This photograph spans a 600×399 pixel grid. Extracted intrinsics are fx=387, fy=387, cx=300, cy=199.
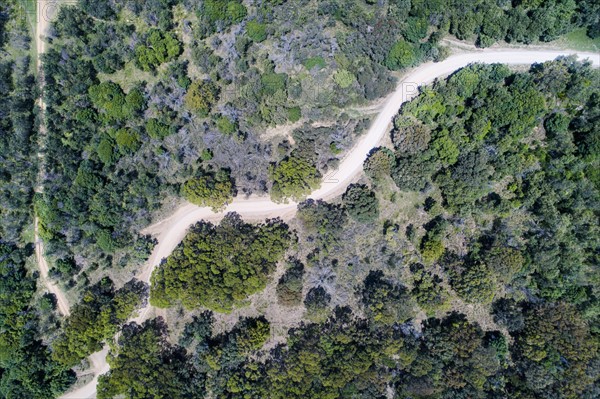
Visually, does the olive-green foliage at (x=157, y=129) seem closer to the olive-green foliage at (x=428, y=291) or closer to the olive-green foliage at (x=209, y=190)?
the olive-green foliage at (x=209, y=190)

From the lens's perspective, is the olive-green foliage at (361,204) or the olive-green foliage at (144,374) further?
the olive-green foliage at (361,204)

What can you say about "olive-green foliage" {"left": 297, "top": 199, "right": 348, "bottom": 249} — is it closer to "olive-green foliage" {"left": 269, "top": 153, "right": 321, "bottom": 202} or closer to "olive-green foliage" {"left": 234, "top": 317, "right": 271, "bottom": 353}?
"olive-green foliage" {"left": 269, "top": 153, "right": 321, "bottom": 202}

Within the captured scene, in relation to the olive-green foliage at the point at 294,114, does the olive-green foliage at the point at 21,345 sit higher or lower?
lower

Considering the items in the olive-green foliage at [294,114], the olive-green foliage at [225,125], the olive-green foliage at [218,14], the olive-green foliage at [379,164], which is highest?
the olive-green foliage at [218,14]

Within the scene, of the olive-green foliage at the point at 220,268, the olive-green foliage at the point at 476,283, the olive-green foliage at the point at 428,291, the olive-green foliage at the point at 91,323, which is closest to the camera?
the olive-green foliage at the point at 476,283

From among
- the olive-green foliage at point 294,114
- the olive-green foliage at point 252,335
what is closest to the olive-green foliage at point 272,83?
the olive-green foliage at point 294,114

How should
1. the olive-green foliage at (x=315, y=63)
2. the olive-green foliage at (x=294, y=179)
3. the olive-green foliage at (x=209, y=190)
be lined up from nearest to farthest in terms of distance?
1. the olive-green foliage at (x=294, y=179)
2. the olive-green foliage at (x=315, y=63)
3. the olive-green foliage at (x=209, y=190)
